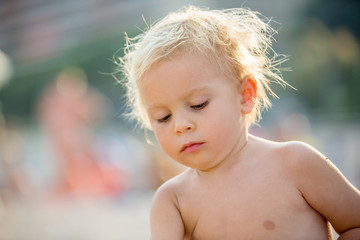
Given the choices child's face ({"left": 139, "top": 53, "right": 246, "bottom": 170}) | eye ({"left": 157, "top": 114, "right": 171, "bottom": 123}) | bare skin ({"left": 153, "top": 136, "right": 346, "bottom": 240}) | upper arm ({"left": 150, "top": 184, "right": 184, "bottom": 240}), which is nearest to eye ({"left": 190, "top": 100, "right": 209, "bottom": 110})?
child's face ({"left": 139, "top": 53, "right": 246, "bottom": 170})

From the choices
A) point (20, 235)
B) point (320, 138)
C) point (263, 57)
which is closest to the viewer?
point (263, 57)

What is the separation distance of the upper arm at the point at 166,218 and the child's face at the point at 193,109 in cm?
18

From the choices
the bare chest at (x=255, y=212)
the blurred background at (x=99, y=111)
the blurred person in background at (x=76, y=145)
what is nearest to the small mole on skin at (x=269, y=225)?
the bare chest at (x=255, y=212)

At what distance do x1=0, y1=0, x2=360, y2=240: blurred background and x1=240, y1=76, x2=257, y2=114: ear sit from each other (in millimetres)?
1370

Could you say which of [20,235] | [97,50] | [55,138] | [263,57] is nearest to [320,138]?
[55,138]

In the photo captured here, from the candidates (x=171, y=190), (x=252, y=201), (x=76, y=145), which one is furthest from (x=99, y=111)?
(x=252, y=201)

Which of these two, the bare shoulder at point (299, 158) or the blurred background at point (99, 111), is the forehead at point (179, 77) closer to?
the bare shoulder at point (299, 158)

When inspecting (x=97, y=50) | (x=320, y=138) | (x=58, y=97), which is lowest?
(x=320, y=138)

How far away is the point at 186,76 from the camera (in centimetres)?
150

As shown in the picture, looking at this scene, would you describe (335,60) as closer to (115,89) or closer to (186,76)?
(115,89)

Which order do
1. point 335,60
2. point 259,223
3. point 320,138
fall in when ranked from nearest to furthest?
point 259,223 < point 320,138 < point 335,60

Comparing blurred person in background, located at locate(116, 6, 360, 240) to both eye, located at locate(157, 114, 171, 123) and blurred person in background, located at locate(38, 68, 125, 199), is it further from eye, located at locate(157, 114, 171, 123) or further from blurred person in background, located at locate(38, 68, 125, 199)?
blurred person in background, located at locate(38, 68, 125, 199)

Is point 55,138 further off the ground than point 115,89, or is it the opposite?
point 115,89

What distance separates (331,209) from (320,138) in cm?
725
